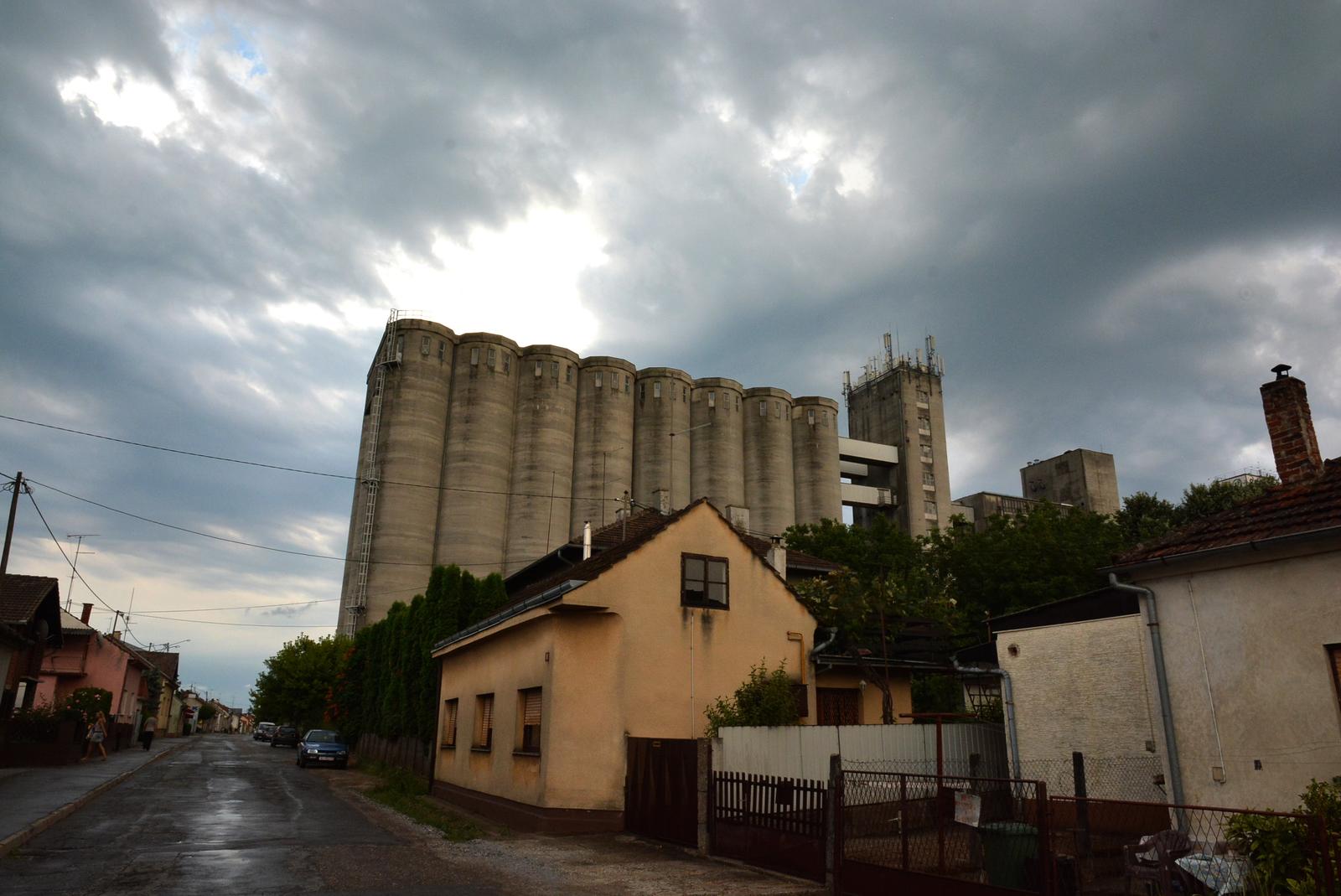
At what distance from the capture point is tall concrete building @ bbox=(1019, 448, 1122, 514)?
3465 inches

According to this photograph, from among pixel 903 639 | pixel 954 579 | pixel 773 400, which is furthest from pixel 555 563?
pixel 773 400

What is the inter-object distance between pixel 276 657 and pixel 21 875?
190 ft

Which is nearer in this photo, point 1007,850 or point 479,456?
point 1007,850

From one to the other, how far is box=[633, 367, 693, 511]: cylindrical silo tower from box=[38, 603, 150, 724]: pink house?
1444 inches

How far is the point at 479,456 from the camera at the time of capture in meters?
61.5

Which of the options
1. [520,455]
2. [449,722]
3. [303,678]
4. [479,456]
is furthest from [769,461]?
[449,722]

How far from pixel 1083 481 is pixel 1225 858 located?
8975 cm

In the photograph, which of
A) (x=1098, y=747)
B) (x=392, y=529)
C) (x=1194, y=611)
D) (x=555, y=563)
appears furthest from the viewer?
(x=392, y=529)

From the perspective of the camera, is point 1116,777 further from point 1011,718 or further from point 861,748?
point 861,748

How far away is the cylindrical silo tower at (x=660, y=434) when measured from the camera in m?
68.3

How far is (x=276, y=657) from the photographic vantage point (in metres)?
63.1

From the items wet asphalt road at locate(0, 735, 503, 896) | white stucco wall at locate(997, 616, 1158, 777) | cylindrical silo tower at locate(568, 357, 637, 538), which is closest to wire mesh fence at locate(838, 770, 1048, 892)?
wet asphalt road at locate(0, 735, 503, 896)

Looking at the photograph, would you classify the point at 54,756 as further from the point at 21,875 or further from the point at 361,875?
the point at 361,875

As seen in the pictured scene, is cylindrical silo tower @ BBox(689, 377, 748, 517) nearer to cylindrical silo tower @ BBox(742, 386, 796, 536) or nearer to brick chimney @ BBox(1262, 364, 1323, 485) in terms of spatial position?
cylindrical silo tower @ BBox(742, 386, 796, 536)
